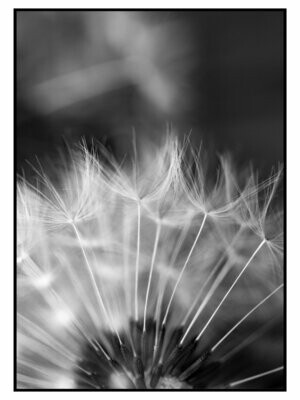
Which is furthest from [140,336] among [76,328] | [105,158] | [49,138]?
[49,138]

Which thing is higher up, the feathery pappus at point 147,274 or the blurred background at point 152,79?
the blurred background at point 152,79

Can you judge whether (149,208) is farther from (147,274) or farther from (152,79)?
(152,79)

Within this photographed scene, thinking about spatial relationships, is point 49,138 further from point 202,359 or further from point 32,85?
point 202,359

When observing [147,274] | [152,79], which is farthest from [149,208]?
[152,79]

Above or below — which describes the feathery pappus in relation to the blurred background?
below
